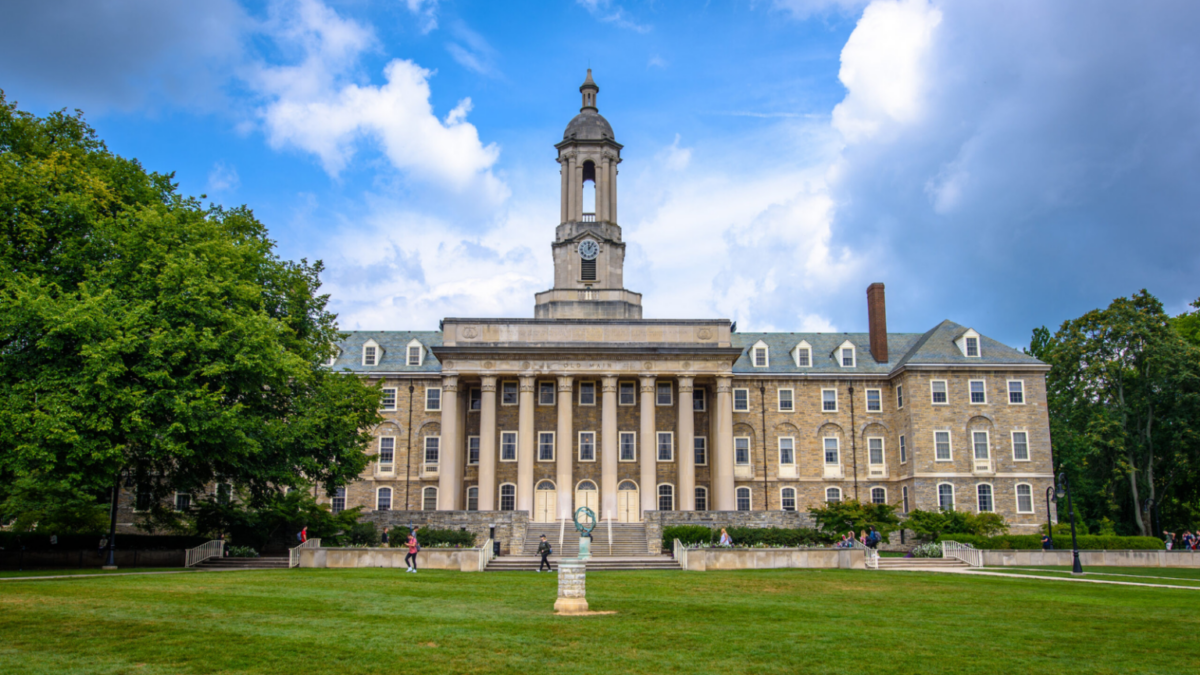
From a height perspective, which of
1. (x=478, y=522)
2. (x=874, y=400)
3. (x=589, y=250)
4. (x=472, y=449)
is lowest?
(x=478, y=522)

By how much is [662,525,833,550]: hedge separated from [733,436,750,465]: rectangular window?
38.3 feet

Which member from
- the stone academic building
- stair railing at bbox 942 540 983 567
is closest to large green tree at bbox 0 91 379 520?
the stone academic building

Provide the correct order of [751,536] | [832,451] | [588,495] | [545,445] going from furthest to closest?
[832,451]
[545,445]
[588,495]
[751,536]

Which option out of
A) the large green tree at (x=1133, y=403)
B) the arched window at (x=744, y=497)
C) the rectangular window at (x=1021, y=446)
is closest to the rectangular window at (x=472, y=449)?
the arched window at (x=744, y=497)

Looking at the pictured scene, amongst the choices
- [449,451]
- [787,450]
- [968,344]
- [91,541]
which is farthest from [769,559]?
[91,541]

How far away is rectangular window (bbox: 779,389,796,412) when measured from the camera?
58094 millimetres

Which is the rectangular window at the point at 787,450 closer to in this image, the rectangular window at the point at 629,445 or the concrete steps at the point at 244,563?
the rectangular window at the point at 629,445

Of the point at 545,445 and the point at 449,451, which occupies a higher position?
the point at 545,445

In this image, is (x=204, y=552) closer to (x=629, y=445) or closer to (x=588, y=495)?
(x=588, y=495)

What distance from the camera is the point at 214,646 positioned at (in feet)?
46.3

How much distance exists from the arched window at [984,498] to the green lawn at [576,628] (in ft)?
93.5

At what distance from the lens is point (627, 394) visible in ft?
183

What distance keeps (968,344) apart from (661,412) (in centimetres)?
1983

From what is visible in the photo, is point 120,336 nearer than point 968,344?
Yes
